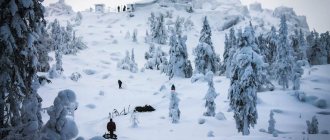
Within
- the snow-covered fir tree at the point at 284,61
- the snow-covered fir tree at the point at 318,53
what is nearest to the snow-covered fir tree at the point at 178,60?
the snow-covered fir tree at the point at 284,61

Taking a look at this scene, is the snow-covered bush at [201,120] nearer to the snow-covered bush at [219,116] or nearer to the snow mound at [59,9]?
the snow-covered bush at [219,116]

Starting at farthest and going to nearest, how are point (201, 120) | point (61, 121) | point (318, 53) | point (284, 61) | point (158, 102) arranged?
point (318, 53)
point (284, 61)
point (158, 102)
point (201, 120)
point (61, 121)

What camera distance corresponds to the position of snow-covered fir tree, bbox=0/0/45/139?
1130cm

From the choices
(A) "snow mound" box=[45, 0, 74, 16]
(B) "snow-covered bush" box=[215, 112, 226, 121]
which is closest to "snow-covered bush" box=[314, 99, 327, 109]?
(B) "snow-covered bush" box=[215, 112, 226, 121]

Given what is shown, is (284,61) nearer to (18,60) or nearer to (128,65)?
(128,65)

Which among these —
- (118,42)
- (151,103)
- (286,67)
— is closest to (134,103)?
(151,103)

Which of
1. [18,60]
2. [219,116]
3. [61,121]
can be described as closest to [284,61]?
[219,116]

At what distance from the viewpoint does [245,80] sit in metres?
24.5

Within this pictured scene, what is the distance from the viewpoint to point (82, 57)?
70.4 metres

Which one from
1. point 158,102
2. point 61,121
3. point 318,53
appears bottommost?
point 158,102

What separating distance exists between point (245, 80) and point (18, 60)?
16.9m

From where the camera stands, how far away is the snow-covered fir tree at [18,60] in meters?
11.3

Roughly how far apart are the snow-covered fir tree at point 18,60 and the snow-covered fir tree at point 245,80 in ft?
52.2

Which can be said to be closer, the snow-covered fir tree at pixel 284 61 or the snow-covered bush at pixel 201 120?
the snow-covered bush at pixel 201 120
